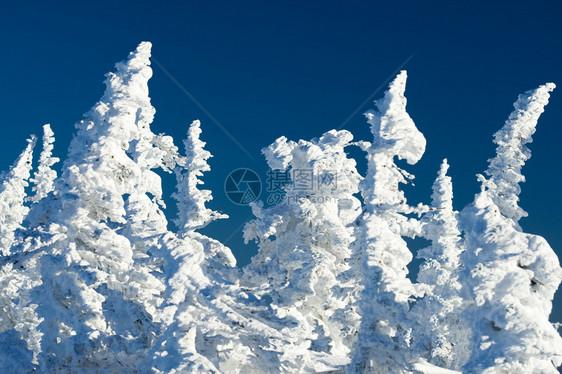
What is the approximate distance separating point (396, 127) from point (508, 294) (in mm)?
7522

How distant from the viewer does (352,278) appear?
18.5 metres

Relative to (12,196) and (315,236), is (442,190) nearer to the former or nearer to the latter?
(315,236)

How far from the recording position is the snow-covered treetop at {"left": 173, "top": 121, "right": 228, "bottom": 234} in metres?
30.8

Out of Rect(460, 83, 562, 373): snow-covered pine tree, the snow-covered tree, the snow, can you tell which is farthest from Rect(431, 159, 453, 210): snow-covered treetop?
the snow-covered tree

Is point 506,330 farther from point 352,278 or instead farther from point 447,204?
point 447,204

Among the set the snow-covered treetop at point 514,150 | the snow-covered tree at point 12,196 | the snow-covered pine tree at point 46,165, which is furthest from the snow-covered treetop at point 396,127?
the snow-covered pine tree at point 46,165

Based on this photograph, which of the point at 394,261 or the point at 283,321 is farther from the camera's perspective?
the point at 394,261

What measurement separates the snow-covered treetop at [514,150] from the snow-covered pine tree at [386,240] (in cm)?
889

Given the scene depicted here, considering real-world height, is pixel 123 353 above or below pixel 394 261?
below

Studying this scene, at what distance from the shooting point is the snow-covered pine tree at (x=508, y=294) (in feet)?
40.1

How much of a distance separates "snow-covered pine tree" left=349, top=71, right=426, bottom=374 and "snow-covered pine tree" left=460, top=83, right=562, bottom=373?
3.00 m

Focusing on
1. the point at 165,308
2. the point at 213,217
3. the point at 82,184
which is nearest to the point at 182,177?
the point at 213,217

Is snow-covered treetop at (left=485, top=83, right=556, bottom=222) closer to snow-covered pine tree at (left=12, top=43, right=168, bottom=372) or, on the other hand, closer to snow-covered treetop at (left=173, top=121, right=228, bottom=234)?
snow-covered treetop at (left=173, top=121, right=228, bottom=234)

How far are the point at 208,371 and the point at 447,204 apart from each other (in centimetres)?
2809
